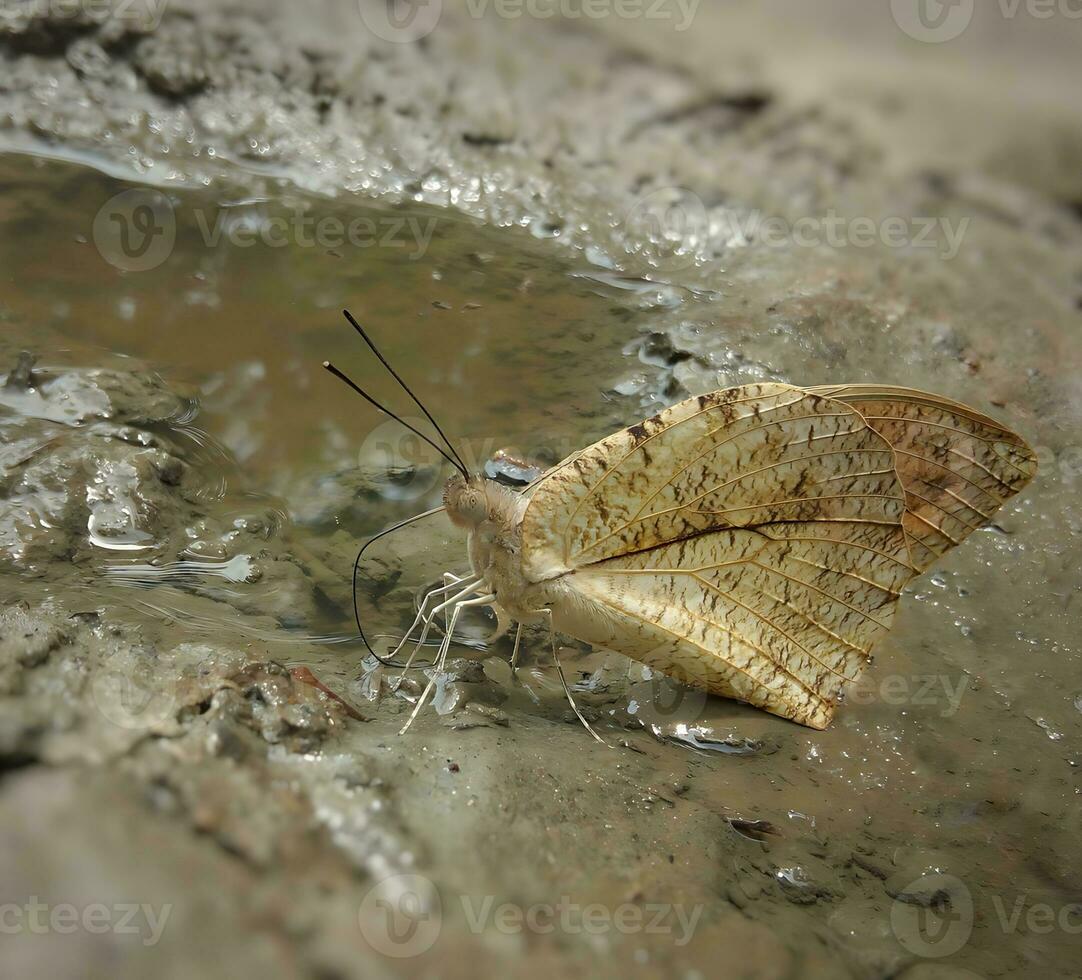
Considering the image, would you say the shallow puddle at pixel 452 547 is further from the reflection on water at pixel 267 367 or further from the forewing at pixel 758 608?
the forewing at pixel 758 608

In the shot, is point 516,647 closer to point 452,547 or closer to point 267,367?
point 452,547

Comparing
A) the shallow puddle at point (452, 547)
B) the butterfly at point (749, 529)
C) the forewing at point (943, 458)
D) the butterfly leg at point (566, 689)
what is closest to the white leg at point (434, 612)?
the butterfly at point (749, 529)

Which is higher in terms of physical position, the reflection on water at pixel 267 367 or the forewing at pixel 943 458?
the forewing at pixel 943 458

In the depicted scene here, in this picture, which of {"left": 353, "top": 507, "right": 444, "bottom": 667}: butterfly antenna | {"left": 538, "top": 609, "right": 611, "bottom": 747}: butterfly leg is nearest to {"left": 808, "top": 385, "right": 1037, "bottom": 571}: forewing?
{"left": 538, "top": 609, "right": 611, "bottom": 747}: butterfly leg

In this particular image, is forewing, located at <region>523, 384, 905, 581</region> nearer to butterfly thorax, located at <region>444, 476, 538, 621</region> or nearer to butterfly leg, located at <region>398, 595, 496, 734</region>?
butterfly thorax, located at <region>444, 476, 538, 621</region>

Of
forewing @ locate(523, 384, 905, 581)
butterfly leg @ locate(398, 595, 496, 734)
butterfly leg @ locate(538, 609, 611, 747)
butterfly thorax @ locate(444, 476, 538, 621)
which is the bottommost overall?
butterfly leg @ locate(538, 609, 611, 747)

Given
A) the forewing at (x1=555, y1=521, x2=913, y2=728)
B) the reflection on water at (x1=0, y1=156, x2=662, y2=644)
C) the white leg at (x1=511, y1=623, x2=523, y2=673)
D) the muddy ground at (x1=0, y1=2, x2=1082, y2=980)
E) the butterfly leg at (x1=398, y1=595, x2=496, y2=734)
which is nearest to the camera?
the muddy ground at (x1=0, y1=2, x2=1082, y2=980)

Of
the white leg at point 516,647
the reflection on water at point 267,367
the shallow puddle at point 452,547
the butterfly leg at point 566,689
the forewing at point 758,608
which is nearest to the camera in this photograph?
the shallow puddle at point 452,547
